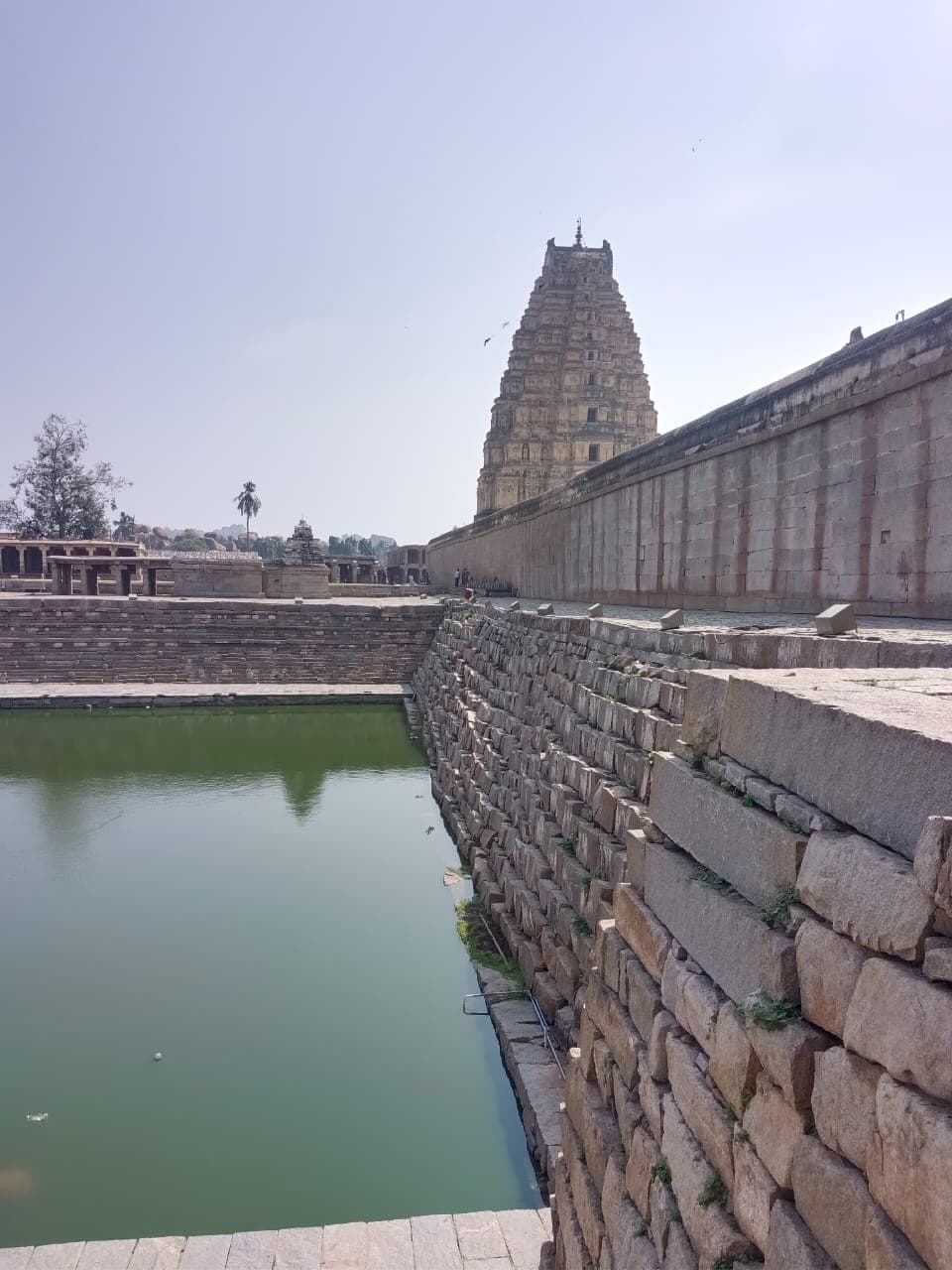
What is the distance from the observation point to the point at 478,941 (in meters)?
7.54

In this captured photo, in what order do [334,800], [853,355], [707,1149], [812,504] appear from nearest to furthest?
[707,1149]
[853,355]
[812,504]
[334,800]

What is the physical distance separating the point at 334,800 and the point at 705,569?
20.7 ft

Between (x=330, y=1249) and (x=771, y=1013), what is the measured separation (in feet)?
10.6

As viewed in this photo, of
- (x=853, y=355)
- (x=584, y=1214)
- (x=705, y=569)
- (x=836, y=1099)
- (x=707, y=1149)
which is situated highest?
(x=853, y=355)

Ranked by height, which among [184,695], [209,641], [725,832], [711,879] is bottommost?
Result: [184,695]

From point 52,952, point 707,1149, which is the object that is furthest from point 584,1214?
point 52,952

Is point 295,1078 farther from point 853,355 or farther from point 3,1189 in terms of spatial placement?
point 853,355

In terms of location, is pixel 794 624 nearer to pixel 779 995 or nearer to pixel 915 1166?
pixel 779 995

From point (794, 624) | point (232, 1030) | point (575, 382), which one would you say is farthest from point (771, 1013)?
point (575, 382)

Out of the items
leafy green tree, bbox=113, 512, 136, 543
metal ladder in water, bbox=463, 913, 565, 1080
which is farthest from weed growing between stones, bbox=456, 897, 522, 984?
leafy green tree, bbox=113, 512, 136, 543

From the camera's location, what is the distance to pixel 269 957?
736 cm

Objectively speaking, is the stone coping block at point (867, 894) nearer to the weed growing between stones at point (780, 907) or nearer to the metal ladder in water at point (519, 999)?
the weed growing between stones at point (780, 907)

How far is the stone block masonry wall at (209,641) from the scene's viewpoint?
20.9 m

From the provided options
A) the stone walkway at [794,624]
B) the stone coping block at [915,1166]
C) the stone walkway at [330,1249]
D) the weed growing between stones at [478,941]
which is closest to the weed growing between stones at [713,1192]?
the stone coping block at [915,1166]
